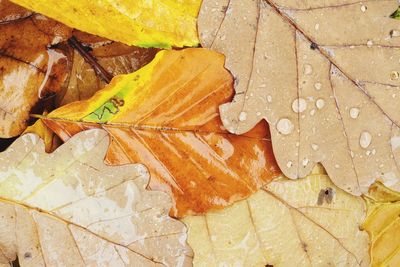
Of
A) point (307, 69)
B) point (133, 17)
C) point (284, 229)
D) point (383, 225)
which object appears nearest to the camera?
point (133, 17)

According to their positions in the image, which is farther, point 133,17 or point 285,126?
point 285,126

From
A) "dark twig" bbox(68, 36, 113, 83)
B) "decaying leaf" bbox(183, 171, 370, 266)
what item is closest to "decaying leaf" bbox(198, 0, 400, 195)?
"decaying leaf" bbox(183, 171, 370, 266)

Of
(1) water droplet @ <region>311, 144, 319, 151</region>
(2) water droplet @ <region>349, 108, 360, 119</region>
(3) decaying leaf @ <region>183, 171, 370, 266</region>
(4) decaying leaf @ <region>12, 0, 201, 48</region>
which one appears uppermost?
(4) decaying leaf @ <region>12, 0, 201, 48</region>

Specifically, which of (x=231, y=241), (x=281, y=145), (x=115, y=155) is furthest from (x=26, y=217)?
(x=281, y=145)

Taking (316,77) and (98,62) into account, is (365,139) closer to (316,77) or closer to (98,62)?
(316,77)

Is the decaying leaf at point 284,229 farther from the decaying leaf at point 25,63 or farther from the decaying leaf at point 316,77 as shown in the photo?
the decaying leaf at point 25,63

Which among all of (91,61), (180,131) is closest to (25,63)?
(91,61)

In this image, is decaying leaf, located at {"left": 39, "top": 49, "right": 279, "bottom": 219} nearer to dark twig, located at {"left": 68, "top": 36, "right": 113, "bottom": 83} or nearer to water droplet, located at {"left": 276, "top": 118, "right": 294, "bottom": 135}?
water droplet, located at {"left": 276, "top": 118, "right": 294, "bottom": 135}
